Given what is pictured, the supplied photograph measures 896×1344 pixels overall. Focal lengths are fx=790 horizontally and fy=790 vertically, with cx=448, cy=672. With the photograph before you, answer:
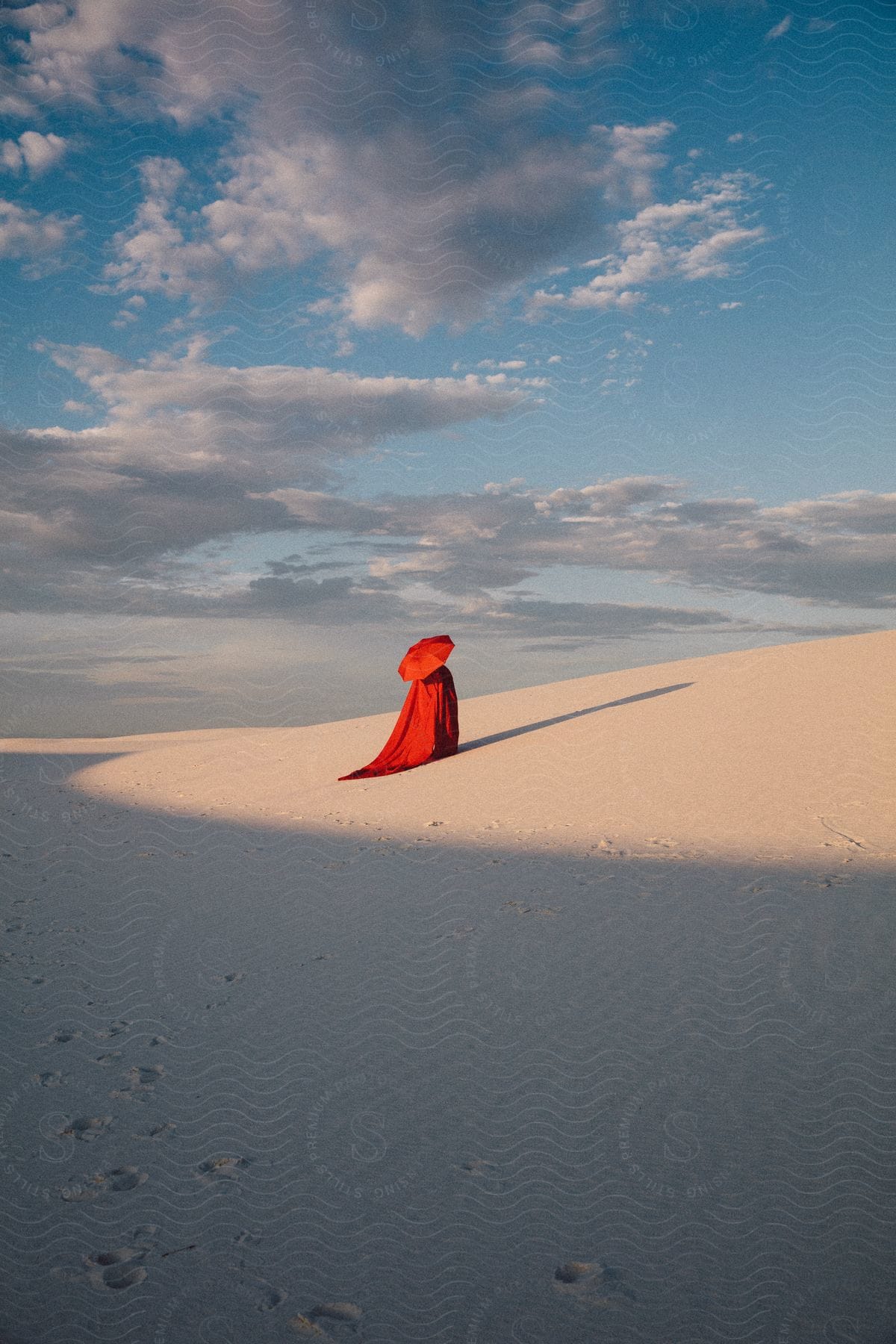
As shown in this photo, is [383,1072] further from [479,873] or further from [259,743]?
[259,743]

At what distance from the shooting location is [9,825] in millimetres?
10922

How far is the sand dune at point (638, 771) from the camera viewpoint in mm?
8781

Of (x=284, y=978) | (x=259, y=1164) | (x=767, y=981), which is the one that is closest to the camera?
(x=259, y=1164)

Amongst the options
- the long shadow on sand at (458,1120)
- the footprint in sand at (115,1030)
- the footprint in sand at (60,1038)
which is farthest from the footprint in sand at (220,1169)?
the footprint in sand at (60,1038)

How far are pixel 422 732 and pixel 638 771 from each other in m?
3.57

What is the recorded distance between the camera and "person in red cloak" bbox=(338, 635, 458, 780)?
12.1 metres

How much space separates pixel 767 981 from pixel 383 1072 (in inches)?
89.5

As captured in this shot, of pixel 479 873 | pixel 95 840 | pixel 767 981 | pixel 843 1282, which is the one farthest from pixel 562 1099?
pixel 95 840

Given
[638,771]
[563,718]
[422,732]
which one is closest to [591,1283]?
[638,771]

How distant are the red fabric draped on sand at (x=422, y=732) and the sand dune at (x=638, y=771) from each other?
38 cm

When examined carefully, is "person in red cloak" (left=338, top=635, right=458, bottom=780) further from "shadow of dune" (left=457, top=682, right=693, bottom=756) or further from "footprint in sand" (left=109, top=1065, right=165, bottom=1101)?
"footprint in sand" (left=109, top=1065, right=165, bottom=1101)

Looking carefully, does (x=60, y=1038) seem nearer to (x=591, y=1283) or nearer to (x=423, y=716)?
(x=591, y=1283)

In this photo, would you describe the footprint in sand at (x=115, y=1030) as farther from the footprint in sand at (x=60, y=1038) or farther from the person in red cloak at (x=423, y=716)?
the person in red cloak at (x=423, y=716)

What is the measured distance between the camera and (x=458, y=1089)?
354 centimetres
